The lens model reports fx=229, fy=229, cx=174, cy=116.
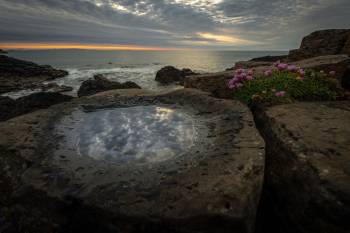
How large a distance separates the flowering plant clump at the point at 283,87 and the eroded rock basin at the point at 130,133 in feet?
6.28

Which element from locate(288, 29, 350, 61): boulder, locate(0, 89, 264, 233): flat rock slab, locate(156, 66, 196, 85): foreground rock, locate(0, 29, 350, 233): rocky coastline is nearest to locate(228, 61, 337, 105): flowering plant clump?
locate(0, 29, 350, 233): rocky coastline

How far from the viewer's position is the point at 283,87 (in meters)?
6.15

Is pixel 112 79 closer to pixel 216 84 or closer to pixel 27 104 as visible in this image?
pixel 27 104

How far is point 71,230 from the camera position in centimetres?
293

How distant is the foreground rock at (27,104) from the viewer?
9.72 metres

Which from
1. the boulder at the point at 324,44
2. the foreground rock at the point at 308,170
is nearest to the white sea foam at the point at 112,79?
the boulder at the point at 324,44

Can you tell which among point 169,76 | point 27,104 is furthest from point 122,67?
point 27,104

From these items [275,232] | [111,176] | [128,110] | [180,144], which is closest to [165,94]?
[128,110]

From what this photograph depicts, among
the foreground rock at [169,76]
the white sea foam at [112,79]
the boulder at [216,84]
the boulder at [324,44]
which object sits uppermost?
the boulder at [324,44]

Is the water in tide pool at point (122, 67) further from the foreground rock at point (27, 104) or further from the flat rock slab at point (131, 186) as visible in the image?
the flat rock slab at point (131, 186)

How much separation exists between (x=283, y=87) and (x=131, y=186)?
5.00 m

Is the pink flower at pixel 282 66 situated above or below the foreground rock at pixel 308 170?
above

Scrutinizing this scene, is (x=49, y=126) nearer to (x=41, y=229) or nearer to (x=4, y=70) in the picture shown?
(x=41, y=229)

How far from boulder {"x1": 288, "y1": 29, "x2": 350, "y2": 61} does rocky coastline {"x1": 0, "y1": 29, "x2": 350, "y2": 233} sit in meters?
10.5
